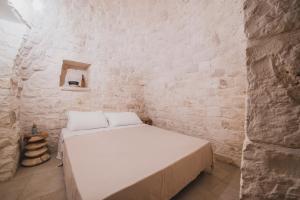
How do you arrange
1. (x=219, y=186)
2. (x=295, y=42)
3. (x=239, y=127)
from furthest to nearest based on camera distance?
(x=239, y=127) < (x=219, y=186) < (x=295, y=42)

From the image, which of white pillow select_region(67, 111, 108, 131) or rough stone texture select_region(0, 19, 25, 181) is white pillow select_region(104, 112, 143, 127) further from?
rough stone texture select_region(0, 19, 25, 181)

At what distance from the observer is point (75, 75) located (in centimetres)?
294

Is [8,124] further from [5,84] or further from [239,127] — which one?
[239,127]

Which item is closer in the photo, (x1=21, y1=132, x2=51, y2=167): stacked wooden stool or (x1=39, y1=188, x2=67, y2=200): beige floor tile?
(x1=39, y1=188, x2=67, y2=200): beige floor tile

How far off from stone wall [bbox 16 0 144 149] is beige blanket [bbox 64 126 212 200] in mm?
1076

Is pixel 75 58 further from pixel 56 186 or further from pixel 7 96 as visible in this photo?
pixel 56 186

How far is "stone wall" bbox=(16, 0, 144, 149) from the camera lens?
2.24 meters

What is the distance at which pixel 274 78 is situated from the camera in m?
0.38

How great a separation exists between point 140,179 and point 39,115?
2.33 meters

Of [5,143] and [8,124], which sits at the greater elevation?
[8,124]

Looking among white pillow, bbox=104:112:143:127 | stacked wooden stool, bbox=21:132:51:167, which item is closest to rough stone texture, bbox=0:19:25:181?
stacked wooden stool, bbox=21:132:51:167

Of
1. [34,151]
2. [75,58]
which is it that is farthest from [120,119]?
[75,58]

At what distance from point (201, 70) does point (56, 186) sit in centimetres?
272

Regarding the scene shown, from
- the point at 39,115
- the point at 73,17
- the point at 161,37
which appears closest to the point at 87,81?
the point at 39,115
